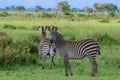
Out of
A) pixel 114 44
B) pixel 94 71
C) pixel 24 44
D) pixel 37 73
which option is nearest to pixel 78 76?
pixel 94 71

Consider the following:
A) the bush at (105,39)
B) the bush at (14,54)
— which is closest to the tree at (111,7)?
the bush at (105,39)

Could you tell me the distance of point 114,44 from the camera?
24.1 metres

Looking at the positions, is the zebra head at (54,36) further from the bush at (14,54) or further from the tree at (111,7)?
the tree at (111,7)

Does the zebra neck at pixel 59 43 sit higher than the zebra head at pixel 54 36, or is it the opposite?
the zebra head at pixel 54 36

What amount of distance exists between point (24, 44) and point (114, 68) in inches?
166

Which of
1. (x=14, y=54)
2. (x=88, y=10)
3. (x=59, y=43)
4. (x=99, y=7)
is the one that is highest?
(x=59, y=43)

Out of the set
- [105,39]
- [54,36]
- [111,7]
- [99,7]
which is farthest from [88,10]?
[54,36]

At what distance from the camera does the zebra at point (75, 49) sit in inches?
527

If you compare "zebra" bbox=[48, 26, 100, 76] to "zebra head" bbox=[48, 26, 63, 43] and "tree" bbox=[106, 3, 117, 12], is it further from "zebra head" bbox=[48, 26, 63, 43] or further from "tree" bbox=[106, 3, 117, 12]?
"tree" bbox=[106, 3, 117, 12]

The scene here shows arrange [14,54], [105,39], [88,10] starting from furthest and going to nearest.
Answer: [88,10] → [105,39] → [14,54]

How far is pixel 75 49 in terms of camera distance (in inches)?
535

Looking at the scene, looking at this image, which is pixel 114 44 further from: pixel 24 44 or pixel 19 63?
pixel 19 63

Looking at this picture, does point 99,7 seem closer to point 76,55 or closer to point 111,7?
point 111,7

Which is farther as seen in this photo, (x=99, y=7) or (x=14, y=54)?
(x=99, y=7)
